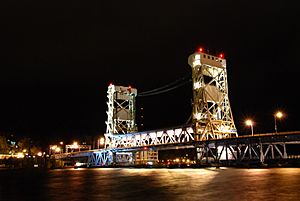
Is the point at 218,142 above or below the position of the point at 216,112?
below

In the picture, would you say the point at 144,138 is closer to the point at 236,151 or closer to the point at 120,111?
the point at 120,111

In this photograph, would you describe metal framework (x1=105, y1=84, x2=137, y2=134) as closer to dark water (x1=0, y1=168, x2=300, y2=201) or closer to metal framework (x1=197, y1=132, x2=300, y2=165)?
metal framework (x1=197, y1=132, x2=300, y2=165)

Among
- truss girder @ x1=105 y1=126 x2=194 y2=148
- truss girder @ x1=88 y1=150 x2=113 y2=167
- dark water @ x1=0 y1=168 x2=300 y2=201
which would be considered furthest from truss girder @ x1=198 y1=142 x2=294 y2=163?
truss girder @ x1=88 y1=150 x2=113 y2=167

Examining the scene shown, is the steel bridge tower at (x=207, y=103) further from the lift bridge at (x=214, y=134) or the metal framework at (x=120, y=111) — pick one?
the metal framework at (x=120, y=111)

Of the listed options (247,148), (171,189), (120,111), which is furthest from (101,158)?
(171,189)

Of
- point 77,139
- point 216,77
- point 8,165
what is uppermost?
point 216,77

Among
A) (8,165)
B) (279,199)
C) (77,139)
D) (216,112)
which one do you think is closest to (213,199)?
(279,199)

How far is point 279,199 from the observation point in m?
13.8

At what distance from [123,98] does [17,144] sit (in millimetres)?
64589

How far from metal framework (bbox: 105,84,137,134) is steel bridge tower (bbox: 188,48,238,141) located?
3940cm

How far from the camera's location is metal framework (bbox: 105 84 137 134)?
111 meters

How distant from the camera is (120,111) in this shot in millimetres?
112500

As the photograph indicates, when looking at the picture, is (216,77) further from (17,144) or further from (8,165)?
(17,144)

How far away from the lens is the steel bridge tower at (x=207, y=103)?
77.2 m
